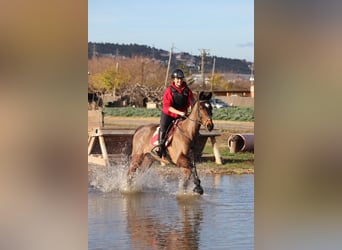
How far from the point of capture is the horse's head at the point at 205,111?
2.95 meters

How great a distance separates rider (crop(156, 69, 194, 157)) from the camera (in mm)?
2924

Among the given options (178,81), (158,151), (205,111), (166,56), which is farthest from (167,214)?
(166,56)

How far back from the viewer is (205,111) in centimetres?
296

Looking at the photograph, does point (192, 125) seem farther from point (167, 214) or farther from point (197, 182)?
point (167, 214)

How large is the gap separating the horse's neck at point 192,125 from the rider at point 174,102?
40 millimetres

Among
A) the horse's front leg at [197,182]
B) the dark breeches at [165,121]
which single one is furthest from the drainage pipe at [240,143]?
the dark breeches at [165,121]

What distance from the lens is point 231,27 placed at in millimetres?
2678

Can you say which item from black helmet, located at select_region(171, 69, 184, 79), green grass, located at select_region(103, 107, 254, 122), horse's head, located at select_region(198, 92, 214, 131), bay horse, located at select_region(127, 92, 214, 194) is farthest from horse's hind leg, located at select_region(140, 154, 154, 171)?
black helmet, located at select_region(171, 69, 184, 79)

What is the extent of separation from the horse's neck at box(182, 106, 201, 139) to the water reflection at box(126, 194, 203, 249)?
0.41 m

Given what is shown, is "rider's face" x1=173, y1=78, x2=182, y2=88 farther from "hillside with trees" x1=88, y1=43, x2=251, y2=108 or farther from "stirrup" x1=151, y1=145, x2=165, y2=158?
"stirrup" x1=151, y1=145, x2=165, y2=158
